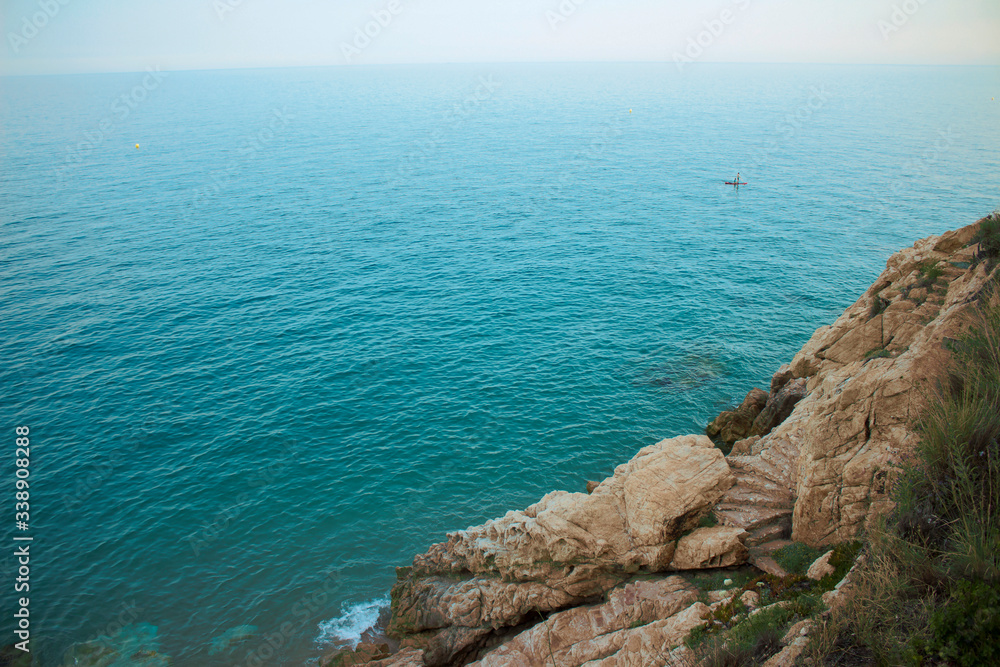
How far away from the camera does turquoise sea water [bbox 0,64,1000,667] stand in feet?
111

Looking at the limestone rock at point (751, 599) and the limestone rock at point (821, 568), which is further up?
the limestone rock at point (821, 568)

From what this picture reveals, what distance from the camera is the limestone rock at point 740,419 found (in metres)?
38.4

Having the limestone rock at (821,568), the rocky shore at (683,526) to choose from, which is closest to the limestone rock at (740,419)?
the rocky shore at (683,526)

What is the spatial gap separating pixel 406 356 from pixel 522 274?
2212cm

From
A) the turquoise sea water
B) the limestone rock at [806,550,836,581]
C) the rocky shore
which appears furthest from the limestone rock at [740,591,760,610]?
the turquoise sea water

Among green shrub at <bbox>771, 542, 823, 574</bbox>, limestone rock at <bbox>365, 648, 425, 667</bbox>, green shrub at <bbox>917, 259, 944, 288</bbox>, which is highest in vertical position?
green shrub at <bbox>917, 259, 944, 288</bbox>

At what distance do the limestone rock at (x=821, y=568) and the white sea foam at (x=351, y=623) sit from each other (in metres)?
22.3

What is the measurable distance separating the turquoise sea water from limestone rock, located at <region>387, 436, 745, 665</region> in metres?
7.96

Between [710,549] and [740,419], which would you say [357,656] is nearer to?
[710,549]

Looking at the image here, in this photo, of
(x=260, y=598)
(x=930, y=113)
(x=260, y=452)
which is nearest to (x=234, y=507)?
(x=260, y=452)

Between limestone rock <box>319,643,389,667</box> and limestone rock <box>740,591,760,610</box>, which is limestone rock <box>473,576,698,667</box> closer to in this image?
limestone rock <box>740,591,760,610</box>

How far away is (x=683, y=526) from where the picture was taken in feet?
72.5

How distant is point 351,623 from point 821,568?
23.7 metres

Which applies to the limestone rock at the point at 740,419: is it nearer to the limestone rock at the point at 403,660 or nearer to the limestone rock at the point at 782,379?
the limestone rock at the point at 782,379
